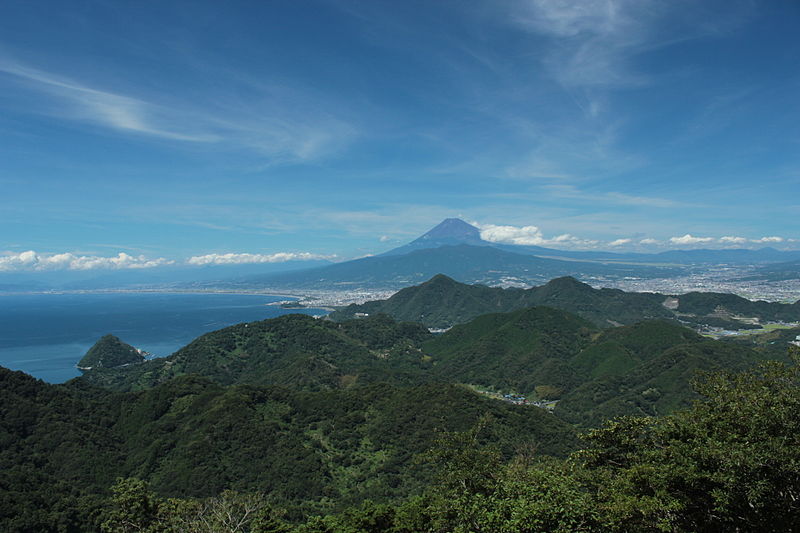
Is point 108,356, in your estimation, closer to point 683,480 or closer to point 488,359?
point 488,359

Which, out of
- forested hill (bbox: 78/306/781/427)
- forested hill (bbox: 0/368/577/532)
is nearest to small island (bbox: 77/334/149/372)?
forested hill (bbox: 78/306/781/427)

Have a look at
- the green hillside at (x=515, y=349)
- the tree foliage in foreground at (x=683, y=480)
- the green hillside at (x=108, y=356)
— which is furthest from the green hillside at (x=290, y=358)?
the tree foliage in foreground at (x=683, y=480)

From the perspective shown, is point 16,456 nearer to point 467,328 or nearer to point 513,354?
point 513,354

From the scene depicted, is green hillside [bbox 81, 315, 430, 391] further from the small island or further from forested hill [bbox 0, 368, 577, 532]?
forested hill [bbox 0, 368, 577, 532]

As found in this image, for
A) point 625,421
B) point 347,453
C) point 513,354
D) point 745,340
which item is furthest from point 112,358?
point 745,340

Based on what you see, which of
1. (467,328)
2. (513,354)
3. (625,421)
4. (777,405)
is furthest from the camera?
(467,328)

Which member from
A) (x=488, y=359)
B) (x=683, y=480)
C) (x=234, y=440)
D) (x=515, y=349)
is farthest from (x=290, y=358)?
(x=683, y=480)

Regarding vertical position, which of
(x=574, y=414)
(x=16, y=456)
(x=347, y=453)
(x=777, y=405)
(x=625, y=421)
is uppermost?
→ (x=777, y=405)

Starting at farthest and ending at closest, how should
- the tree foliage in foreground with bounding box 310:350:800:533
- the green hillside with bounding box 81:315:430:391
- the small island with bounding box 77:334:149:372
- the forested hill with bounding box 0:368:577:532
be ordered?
the small island with bounding box 77:334:149:372, the green hillside with bounding box 81:315:430:391, the forested hill with bounding box 0:368:577:532, the tree foliage in foreground with bounding box 310:350:800:533

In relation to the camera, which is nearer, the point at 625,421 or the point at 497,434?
the point at 625,421
